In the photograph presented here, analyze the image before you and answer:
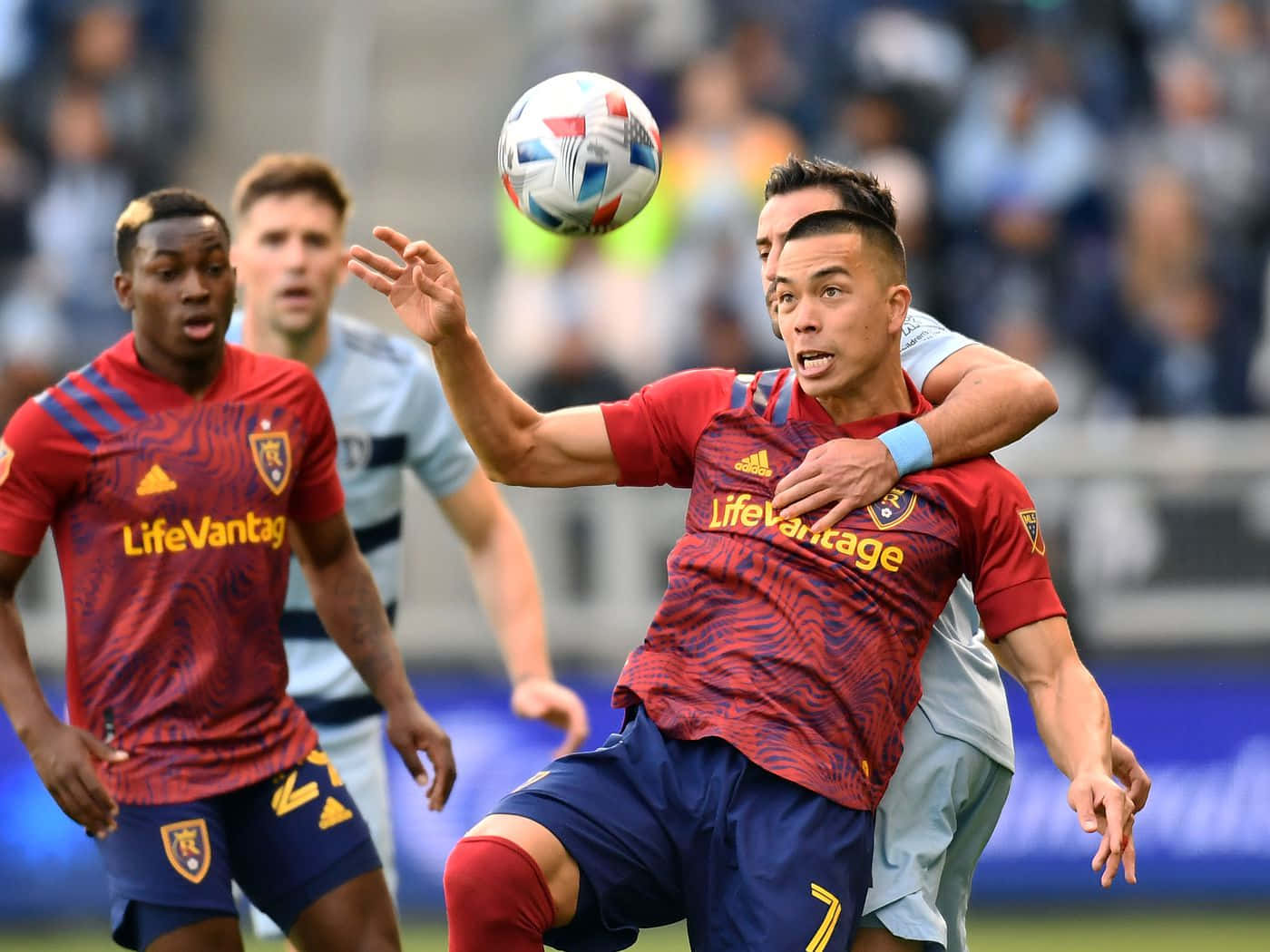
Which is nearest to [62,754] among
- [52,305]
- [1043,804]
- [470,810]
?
[470,810]

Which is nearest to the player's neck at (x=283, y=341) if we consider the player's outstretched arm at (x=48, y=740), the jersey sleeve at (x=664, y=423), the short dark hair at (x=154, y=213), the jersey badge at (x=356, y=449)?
the jersey badge at (x=356, y=449)

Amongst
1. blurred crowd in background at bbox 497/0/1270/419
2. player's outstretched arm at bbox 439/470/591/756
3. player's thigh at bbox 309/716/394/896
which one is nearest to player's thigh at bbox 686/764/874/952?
player's outstretched arm at bbox 439/470/591/756

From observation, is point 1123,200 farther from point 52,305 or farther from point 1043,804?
point 52,305

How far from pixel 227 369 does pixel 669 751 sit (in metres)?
1.54

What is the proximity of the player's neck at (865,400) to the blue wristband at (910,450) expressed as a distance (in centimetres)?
13

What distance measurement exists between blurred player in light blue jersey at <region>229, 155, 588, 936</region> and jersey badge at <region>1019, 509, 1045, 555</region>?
1761mm

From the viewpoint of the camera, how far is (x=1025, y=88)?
484 inches

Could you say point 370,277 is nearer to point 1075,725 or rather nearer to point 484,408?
point 484,408

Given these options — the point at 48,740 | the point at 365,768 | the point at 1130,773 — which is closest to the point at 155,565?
the point at 48,740

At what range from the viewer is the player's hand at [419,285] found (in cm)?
456

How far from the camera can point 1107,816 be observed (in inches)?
168

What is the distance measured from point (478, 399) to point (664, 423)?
0.45 m

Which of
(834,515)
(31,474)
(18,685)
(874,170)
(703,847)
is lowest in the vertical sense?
(703,847)

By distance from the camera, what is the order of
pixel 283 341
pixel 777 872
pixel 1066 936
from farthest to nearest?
pixel 1066 936 < pixel 283 341 < pixel 777 872
